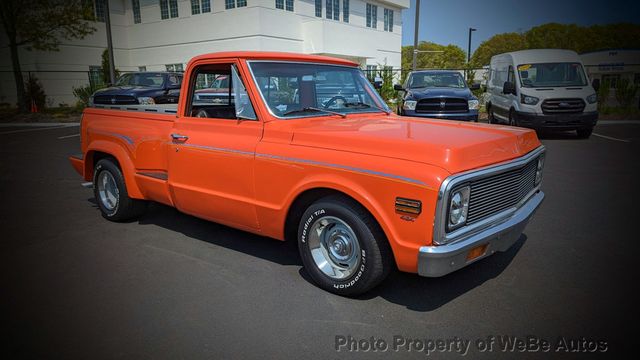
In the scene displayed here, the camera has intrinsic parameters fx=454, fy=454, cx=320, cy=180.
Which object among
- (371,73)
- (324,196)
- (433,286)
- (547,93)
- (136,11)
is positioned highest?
(136,11)

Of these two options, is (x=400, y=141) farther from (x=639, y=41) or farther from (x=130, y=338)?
(x=639, y=41)

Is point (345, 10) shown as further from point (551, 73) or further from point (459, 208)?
point (459, 208)

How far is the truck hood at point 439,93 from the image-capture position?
37.4 ft

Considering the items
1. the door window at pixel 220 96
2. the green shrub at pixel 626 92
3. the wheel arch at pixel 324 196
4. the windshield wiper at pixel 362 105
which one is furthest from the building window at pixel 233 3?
the wheel arch at pixel 324 196

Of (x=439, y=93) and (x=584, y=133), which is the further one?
(x=584, y=133)

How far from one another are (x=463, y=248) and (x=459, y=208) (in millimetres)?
266

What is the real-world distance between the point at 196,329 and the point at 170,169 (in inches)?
76.3

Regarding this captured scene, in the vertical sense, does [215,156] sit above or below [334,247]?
above

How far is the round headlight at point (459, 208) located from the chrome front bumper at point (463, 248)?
0.12m

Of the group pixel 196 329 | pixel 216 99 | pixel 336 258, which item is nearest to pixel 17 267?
pixel 196 329

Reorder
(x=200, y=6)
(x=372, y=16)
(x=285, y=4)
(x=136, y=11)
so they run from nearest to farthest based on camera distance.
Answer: (x=285, y=4) → (x=200, y=6) → (x=136, y=11) → (x=372, y=16)

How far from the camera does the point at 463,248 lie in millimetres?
3008

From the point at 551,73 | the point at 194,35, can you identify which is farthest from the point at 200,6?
the point at 551,73

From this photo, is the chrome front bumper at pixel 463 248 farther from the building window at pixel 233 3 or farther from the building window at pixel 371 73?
the building window at pixel 233 3
